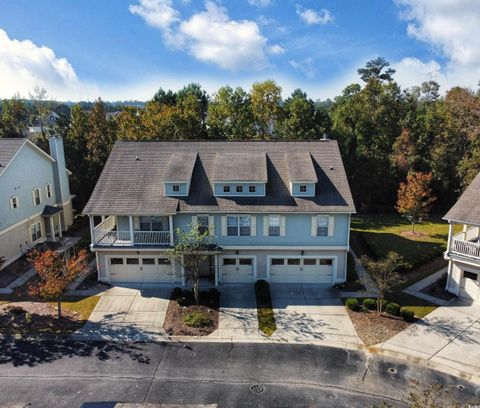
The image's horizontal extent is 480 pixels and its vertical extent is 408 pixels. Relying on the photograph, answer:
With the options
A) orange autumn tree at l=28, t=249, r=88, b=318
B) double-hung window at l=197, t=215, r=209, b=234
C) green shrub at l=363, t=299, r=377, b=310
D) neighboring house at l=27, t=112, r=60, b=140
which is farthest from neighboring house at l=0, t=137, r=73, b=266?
green shrub at l=363, t=299, r=377, b=310

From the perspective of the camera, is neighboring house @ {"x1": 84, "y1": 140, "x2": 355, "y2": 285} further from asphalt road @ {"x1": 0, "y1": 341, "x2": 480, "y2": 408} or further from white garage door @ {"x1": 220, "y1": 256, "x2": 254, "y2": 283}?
asphalt road @ {"x1": 0, "y1": 341, "x2": 480, "y2": 408}

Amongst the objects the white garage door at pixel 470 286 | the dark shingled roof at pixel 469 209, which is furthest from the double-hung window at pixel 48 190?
the white garage door at pixel 470 286

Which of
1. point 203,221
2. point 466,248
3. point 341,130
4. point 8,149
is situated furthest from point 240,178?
point 341,130

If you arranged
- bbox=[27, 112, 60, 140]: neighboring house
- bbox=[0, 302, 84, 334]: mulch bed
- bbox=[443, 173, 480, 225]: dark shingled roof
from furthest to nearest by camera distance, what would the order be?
1. bbox=[27, 112, 60, 140]: neighboring house
2. bbox=[443, 173, 480, 225]: dark shingled roof
3. bbox=[0, 302, 84, 334]: mulch bed

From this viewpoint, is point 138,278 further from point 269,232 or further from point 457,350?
point 457,350

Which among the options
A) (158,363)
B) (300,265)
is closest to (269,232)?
(300,265)
